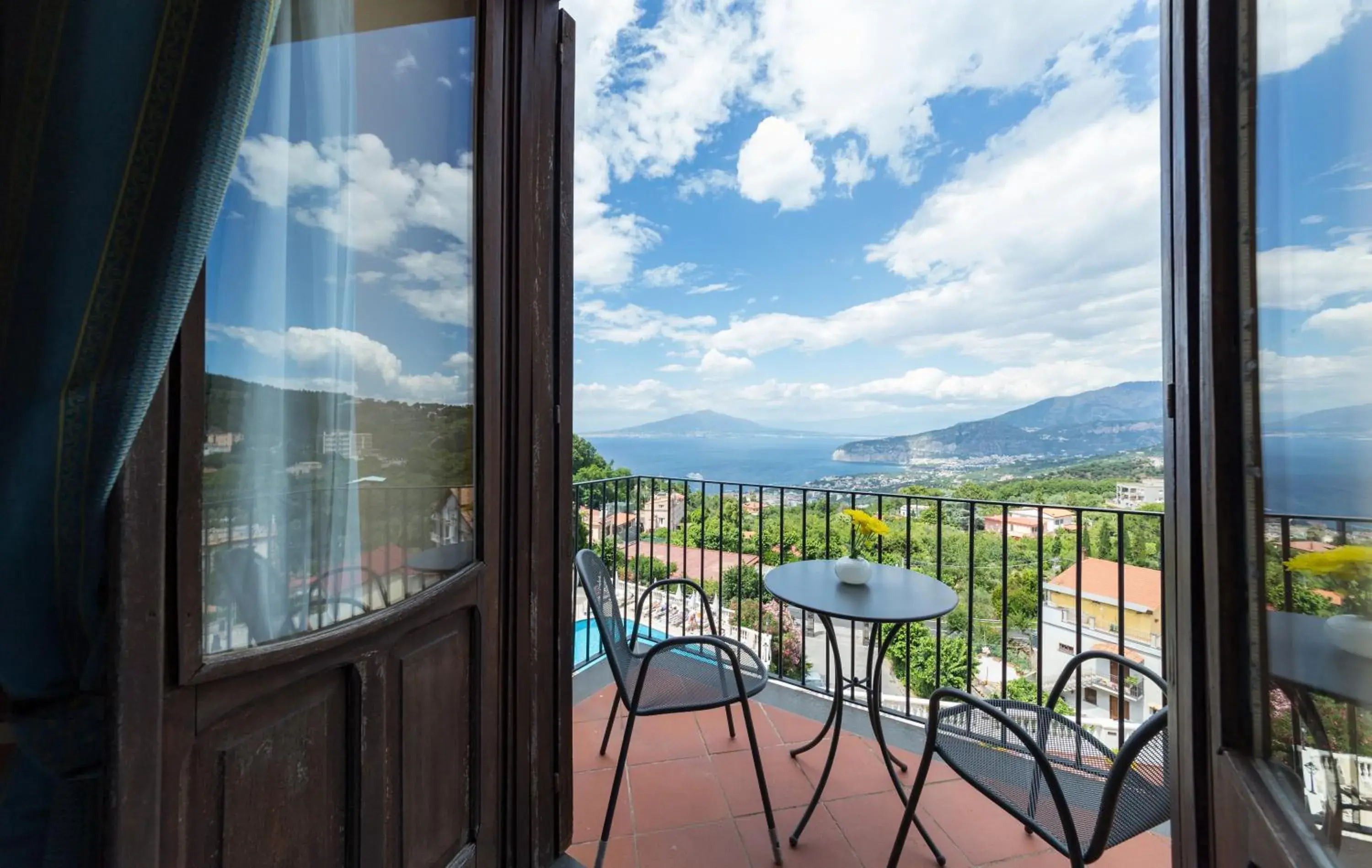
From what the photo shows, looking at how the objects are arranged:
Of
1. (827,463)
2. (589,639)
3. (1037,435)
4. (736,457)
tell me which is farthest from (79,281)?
(1037,435)

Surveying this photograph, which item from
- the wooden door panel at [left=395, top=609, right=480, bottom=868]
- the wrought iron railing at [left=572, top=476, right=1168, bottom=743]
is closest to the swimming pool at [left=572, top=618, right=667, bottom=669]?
the wrought iron railing at [left=572, top=476, right=1168, bottom=743]

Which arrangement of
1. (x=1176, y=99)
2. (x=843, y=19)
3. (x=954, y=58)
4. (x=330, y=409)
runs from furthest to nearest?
(x=954, y=58), (x=843, y=19), (x=330, y=409), (x=1176, y=99)

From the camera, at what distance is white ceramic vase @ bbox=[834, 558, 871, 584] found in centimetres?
200

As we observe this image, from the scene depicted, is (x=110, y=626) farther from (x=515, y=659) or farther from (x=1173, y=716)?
(x=1173, y=716)

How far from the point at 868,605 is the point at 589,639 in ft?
5.79

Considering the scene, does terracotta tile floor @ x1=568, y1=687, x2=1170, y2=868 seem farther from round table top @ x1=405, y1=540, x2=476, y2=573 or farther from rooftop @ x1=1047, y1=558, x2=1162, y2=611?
round table top @ x1=405, y1=540, x2=476, y2=573

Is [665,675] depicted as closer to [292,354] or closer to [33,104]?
[292,354]

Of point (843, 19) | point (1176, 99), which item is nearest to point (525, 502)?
point (1176, 99)

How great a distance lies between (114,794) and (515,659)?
92 centimetres

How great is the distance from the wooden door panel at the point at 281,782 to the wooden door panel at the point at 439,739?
0.12 metres

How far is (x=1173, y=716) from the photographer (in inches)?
31.9

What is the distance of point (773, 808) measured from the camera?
6.10 ft

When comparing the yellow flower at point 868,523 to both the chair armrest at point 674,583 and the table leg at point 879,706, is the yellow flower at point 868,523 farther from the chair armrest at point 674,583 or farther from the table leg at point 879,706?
the chair armrest at point 674,583

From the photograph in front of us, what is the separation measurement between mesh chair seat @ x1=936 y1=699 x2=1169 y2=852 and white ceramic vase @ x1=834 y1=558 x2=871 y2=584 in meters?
0.52
